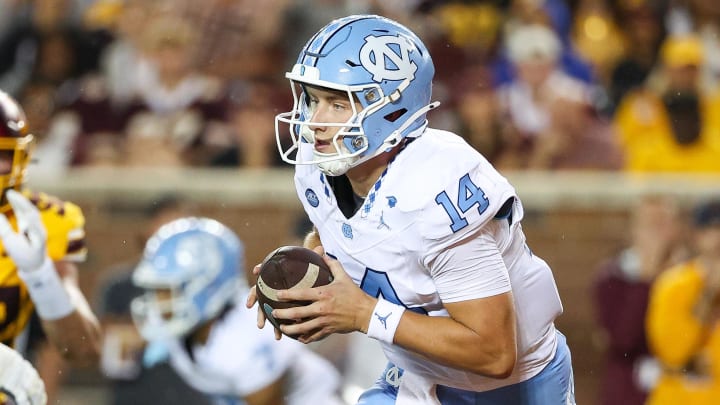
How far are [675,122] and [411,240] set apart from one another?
4852 mm

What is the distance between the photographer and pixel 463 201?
336cm

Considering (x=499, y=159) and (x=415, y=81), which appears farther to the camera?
(x=499, y=159)

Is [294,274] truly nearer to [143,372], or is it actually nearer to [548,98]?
[143,372]

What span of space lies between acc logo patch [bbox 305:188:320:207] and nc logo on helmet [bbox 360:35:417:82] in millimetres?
421

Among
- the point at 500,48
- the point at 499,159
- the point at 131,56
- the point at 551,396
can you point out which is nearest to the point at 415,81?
the point at 551,396

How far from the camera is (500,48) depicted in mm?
8664

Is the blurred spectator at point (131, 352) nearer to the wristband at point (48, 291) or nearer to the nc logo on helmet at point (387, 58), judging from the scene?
the wristband at point (48, 291)

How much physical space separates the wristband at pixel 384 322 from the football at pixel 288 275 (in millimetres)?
151

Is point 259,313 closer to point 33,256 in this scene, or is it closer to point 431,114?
point 33,256

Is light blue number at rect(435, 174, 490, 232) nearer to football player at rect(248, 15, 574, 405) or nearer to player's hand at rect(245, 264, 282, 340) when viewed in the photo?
football player at rect(248, 15, 574, 405)

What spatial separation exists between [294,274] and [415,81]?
625 millimetres

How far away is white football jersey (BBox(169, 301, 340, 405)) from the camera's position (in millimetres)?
5684

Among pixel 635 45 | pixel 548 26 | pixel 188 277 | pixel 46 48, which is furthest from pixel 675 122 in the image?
pixel 46 48

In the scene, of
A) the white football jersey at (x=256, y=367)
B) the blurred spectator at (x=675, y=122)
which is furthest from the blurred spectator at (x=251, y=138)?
the white football jersey at (x=256, y=367)
